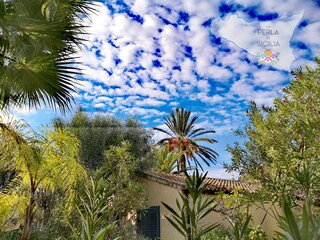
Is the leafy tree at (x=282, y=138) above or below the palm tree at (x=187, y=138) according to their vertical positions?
below

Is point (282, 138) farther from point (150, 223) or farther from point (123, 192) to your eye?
point (150, 223)

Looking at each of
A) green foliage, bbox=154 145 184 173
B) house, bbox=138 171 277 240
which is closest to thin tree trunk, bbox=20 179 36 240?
house, bbox=138 171 277 240

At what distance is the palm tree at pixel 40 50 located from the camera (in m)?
6.02

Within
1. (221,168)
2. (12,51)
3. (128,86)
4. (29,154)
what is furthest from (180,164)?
(12,51)

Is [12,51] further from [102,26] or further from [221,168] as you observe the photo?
[221,168]

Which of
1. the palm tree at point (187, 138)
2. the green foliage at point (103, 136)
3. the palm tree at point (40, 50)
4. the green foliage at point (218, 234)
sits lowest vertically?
the green foliage at point (218, 234)

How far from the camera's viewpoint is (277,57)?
7.96 metres

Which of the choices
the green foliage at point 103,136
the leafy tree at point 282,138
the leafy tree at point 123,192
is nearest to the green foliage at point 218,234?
the leafy tree at point 123,192

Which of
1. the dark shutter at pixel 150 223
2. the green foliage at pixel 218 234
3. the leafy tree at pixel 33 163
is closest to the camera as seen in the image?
the leafy tree at pixel 33 163

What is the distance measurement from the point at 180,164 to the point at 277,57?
678 inches

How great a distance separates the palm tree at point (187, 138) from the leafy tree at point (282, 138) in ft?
54.6

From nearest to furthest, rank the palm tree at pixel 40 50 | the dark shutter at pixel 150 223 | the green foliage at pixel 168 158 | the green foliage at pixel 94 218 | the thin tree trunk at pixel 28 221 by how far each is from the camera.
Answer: the green foliage at pixel 94 218 < the palm tree at pixel 40 50 < the thin tree trunk at pixel 28 221 < the dark shutter at pixel 150 223 < the green foliage at pixel 168 158

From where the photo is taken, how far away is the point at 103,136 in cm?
1770

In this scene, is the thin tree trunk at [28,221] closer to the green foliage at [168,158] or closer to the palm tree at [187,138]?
the green foliage at [168,158]
